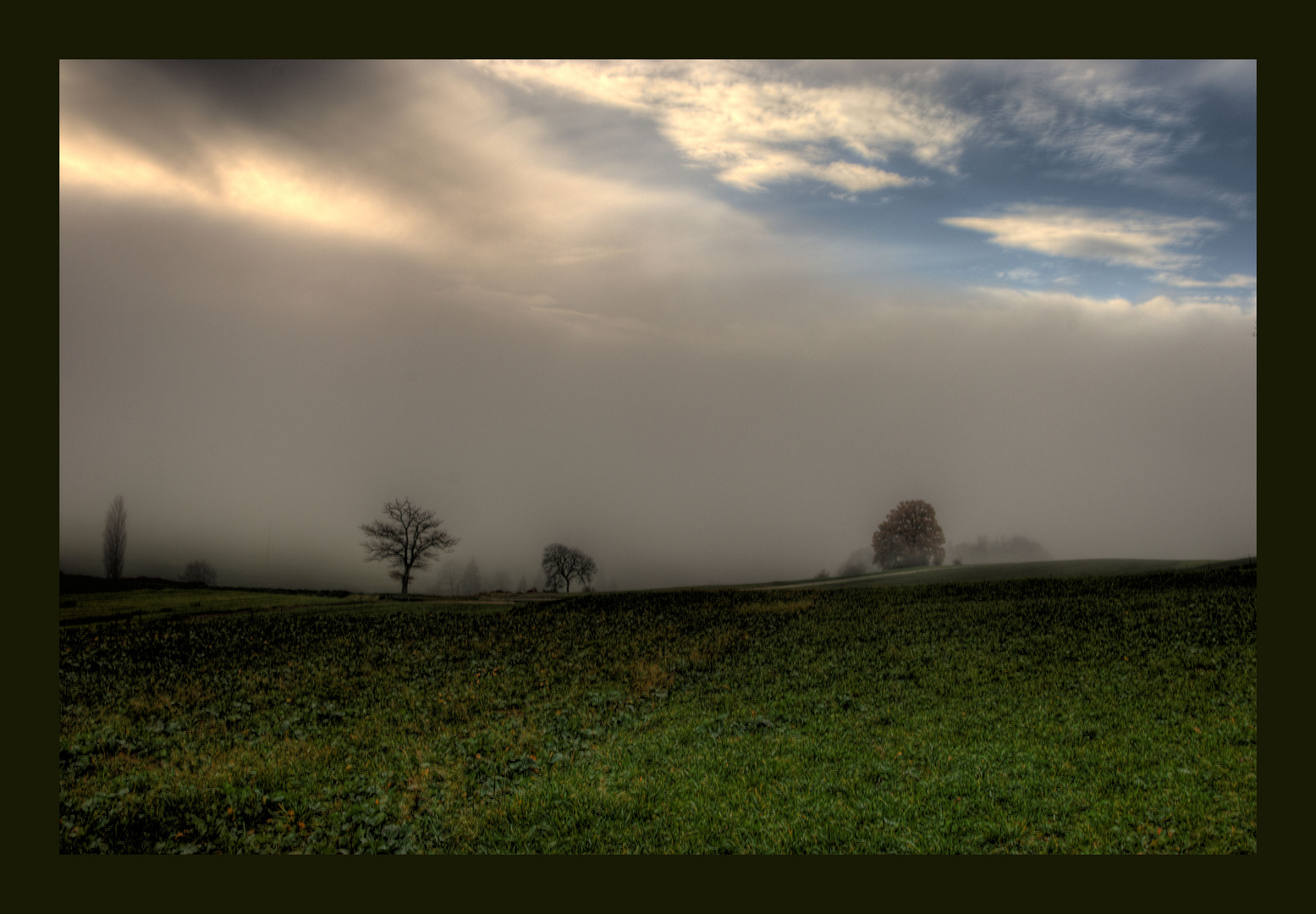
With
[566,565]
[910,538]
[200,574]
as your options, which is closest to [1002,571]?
[910,538]

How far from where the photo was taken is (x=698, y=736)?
1482 cm

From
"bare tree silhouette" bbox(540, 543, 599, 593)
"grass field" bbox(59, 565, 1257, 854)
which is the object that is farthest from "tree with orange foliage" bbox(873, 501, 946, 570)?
"grass field" bbox(59, 565, 1257, 854)

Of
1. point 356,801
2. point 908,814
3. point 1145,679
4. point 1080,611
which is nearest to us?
point 908,814

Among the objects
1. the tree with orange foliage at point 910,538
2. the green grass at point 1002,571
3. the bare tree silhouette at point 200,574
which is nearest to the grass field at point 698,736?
the green grass at point 1002,571

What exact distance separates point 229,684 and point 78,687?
4.86 meters

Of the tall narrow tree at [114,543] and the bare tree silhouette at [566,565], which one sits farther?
the bare tree silhouette at [566,565]

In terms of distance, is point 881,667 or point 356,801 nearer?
point 356,801

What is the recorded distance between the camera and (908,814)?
10.7 m

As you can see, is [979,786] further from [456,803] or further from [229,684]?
[229,684]

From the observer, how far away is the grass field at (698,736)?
10.7 m

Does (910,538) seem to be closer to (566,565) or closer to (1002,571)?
(1002,571)

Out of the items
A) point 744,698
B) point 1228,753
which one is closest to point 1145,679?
point 1228,753

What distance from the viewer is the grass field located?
10727 mm

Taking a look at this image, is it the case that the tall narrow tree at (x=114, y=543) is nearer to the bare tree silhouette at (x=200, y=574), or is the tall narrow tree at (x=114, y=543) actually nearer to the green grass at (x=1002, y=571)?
the bare tree silhouette at (x=200, y=574)
